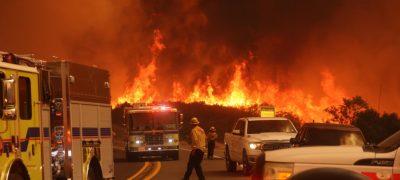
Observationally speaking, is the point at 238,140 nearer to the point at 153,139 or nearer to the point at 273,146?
the point at 273,146

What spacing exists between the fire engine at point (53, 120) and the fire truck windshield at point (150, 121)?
17909 mm

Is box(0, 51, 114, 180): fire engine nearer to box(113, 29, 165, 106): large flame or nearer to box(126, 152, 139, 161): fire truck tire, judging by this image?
box(126, 152, 139, 161): fire truck tire

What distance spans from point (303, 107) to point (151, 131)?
55.4 metres

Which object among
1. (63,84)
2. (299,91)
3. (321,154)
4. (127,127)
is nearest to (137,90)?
(299,91)

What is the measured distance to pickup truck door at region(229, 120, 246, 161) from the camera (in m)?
24.5

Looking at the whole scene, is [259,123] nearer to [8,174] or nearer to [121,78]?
[8,174]

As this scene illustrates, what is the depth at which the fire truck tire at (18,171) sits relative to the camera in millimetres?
11680

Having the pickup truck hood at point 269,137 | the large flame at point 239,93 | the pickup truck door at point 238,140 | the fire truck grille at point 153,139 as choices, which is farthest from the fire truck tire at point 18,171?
the large flame at point 239,93

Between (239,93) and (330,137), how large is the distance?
80.1 m

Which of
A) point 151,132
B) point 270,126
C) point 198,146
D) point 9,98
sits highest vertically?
point 9,98

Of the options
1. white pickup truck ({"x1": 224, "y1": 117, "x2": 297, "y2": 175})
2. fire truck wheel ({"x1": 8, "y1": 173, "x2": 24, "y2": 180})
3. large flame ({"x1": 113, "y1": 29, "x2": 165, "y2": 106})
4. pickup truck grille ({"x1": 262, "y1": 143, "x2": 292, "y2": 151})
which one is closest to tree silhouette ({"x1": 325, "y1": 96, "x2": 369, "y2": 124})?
white pickup truck ({"x1": 224, "y1": 117, "x2": 297, "y2": 175})

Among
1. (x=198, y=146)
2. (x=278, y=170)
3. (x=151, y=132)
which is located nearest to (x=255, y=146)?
(x=198, y=146)

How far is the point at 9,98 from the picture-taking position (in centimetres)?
1133

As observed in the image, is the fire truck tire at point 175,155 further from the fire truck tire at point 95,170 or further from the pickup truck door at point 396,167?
the pickup truck door at point 396,167
